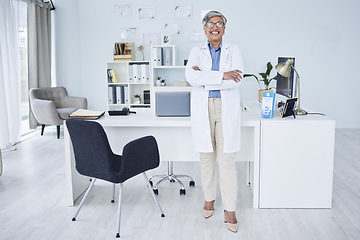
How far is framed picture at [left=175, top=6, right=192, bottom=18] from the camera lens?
21.9 feet

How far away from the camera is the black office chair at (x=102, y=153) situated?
8.53 feet

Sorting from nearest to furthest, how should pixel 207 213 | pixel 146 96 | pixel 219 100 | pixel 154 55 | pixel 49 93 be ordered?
pixel 219 100
pixel 207 213
pixel 49 93
pixel 154 55
pixel 146 96

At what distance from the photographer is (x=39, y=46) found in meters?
6.18

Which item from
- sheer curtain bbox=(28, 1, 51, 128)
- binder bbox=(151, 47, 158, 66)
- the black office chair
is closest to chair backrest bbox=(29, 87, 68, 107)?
sheer curtain bbox=(28, 1, 51, 128)

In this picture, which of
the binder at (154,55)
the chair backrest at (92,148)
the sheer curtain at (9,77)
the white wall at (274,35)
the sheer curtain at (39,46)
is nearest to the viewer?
the chair backrest at (92,148)

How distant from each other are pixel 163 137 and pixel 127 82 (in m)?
3.44

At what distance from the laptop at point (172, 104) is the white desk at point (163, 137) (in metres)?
0.05

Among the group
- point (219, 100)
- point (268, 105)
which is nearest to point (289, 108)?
point (268, 105)

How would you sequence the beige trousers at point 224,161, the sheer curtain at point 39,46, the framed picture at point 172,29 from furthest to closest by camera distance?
the framed picture at point 172,29
the sheer curtain at point 39,46
the beige trousers at point 224,161

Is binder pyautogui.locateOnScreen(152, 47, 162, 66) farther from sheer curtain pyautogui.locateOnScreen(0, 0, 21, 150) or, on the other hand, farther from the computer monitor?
the computer monitor

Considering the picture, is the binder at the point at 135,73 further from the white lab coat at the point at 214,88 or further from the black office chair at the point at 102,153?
the black office chair at the point at 102,153

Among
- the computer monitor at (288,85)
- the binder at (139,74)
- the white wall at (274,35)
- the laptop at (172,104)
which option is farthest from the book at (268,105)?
the binder at (139,74)

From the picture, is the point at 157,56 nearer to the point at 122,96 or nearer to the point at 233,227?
the point at 122,96

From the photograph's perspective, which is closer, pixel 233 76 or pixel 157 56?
pixel 233 76
